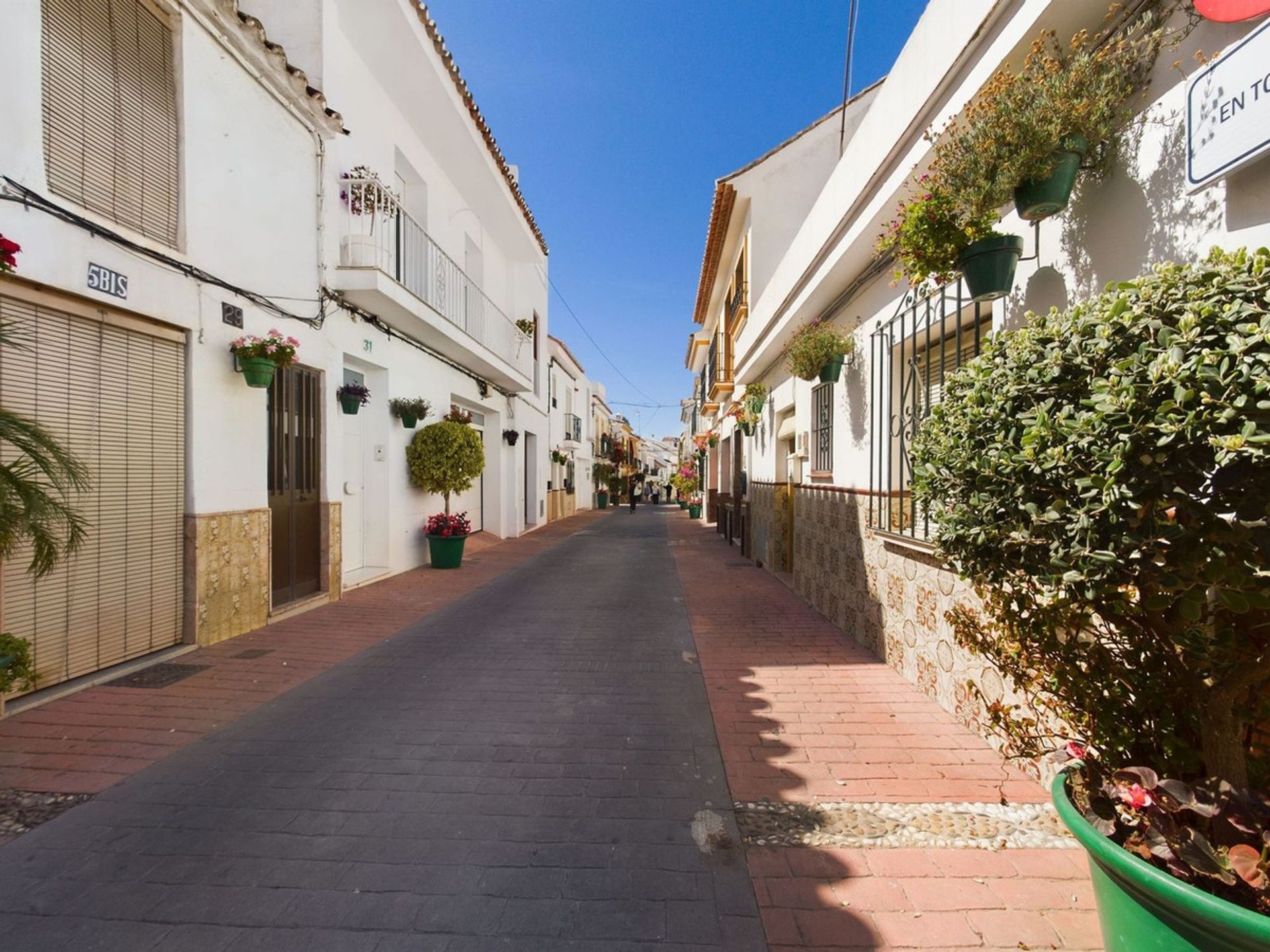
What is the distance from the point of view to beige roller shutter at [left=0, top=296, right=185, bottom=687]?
3.84m

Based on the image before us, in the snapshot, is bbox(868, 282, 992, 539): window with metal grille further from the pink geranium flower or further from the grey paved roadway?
the pink geranium flower

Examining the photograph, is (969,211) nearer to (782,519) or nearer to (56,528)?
(56,528)

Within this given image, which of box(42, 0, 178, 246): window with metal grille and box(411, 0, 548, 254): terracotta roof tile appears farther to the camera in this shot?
box(411, 0, 548, 254): terracotta roof tile

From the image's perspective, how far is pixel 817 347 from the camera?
20.3 ft

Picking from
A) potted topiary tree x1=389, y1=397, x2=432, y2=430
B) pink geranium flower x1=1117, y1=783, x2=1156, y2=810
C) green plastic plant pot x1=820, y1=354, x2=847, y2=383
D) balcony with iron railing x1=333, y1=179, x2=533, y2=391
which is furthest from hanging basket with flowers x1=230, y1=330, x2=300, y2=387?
pink geranium flower x1=1117, y1=783, x2=1156, y2=810

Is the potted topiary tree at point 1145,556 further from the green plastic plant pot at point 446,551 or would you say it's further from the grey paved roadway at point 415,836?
the green plastic plant pot at point 446,551

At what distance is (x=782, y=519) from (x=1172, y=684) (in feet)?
22.9

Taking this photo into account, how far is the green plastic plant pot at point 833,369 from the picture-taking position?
20.4 feet

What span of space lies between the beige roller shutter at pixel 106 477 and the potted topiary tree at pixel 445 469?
→ 417 cm

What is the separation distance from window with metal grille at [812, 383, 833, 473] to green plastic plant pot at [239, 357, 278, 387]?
571 cm

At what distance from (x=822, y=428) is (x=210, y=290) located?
6396 millimetres

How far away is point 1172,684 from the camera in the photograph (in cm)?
184

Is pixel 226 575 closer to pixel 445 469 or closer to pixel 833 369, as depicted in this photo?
pixel 445 469

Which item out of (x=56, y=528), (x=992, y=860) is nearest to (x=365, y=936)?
(x=992, y=860)
